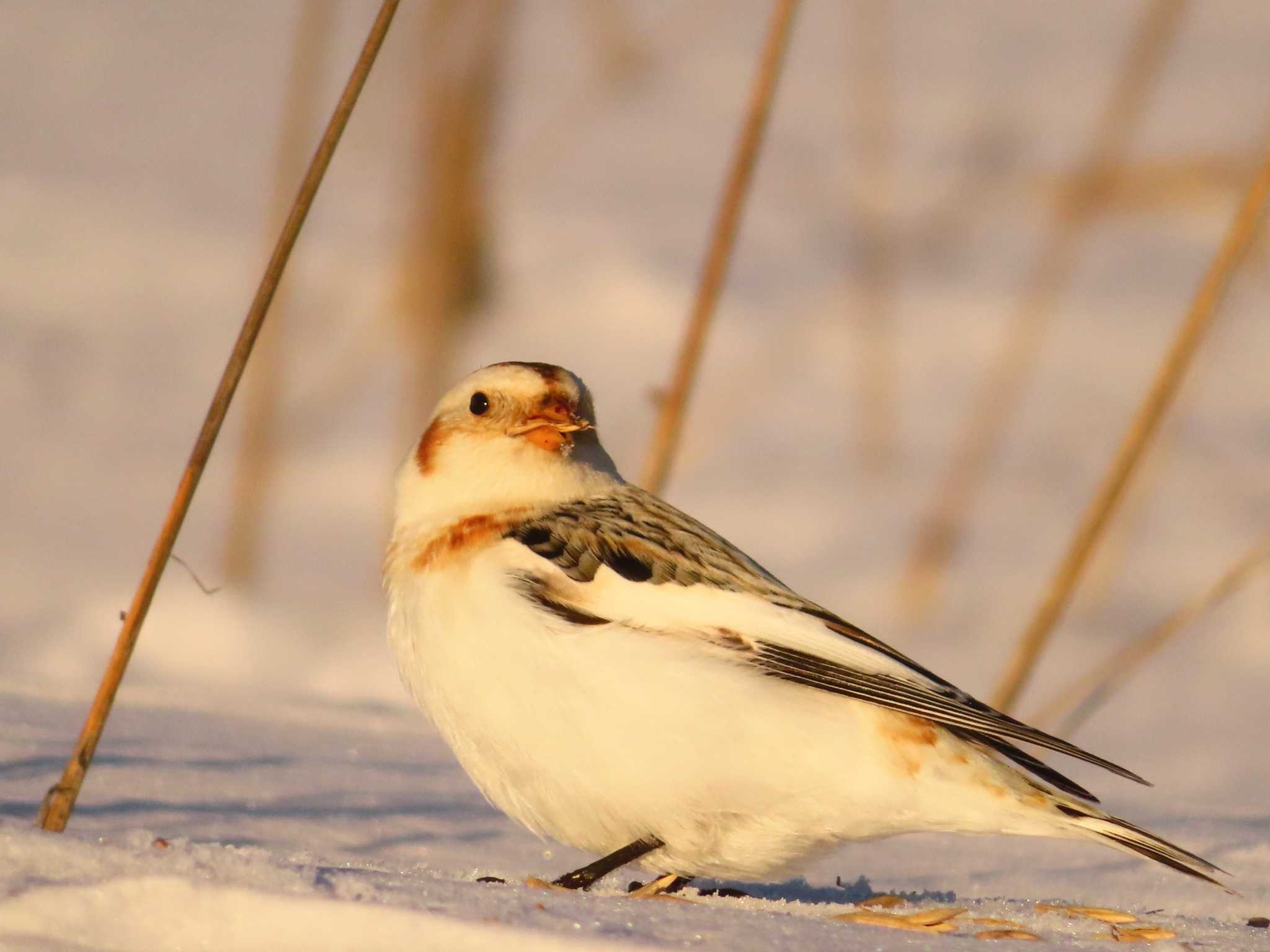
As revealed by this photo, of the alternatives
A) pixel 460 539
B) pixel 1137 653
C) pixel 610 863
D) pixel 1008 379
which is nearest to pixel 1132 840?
pixel 610 863

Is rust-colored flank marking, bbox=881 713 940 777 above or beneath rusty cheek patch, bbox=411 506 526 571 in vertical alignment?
beneath

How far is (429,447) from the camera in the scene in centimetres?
302

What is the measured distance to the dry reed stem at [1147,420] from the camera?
3.37 meters

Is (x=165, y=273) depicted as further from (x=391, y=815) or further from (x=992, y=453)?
(x=391, y=815)

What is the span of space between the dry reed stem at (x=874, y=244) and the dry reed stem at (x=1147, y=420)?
6.03ft

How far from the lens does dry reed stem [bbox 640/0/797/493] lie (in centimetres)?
354

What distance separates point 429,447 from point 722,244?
868mm

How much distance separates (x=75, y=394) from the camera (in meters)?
6.71

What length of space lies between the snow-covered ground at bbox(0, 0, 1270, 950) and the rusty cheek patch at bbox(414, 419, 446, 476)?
0.54 meters

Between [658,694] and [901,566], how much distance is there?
3547 mm

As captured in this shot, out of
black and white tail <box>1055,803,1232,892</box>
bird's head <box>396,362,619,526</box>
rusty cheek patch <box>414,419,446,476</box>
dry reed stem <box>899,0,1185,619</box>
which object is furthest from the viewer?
dry reed stem <box>899,0,1185,619</box>

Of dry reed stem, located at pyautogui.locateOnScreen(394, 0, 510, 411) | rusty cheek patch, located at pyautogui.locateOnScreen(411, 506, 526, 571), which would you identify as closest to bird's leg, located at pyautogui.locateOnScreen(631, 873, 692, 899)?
rusty cheek patch, located at pyautogui.locateOnScreen(411, 506, 526, 571)

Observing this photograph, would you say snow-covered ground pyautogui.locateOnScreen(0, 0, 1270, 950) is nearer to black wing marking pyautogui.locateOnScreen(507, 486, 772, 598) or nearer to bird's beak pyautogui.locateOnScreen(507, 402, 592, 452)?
black wing marking pyautogui.locateOnScreen(507, 486, 772, 598)

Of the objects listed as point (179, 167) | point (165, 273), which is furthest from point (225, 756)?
point (179, 167)
